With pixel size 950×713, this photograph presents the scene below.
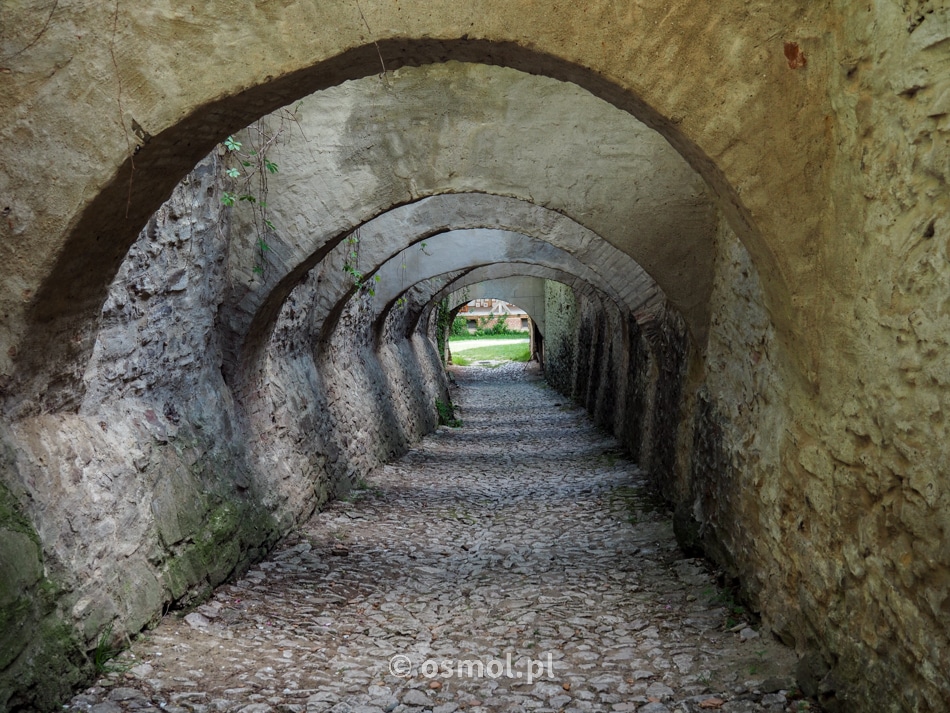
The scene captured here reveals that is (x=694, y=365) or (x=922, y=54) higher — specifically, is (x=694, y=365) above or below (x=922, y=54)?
below

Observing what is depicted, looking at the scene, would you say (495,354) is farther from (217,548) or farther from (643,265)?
(217,548)

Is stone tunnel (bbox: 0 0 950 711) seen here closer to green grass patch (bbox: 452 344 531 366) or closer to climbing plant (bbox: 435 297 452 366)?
climbing plant (bbox: 435 297 452 366)

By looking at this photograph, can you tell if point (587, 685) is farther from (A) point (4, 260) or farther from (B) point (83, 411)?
(A) point (4, 260)

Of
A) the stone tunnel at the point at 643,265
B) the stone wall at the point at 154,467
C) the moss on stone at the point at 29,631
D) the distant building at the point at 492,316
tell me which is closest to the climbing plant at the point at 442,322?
the stone wall at the point at 154,467

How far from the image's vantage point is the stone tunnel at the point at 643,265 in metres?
2.47

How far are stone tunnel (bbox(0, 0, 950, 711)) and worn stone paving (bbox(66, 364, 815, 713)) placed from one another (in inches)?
8.0

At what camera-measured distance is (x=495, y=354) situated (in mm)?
35438

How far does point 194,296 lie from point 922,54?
3933 mm

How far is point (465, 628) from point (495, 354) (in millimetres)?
31234

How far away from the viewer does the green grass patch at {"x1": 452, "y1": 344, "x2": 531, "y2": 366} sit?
108 ft

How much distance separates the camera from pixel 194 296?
508 cm

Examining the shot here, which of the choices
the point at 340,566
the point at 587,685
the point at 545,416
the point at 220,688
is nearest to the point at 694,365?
the point at 340,566

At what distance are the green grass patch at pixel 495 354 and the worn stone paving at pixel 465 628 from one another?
24.5 meters

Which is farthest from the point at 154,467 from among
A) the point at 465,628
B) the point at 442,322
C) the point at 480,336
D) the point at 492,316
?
the point at 492,316
